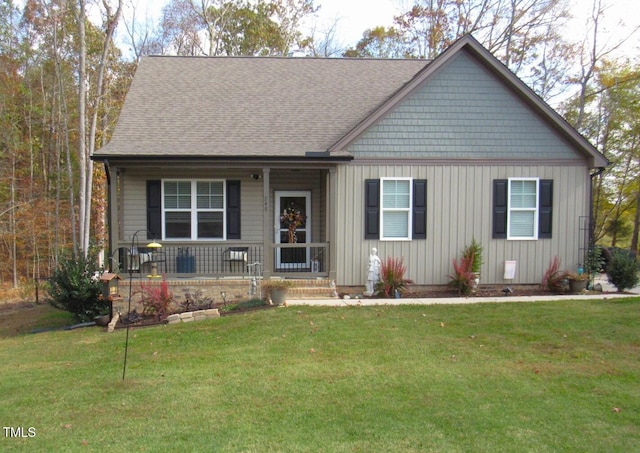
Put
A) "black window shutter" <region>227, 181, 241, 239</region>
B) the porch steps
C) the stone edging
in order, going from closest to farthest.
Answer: the stone edging < the porch steps < "black window shutter" <region>227, 181, 241, 239</region>

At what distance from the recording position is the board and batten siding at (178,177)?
11.4 metres

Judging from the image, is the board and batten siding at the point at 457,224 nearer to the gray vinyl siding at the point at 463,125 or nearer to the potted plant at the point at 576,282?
the gray vinyl siding at the point at 463,125

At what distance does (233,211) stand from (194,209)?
91 centimetres

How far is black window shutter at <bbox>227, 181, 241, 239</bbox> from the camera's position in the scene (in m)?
11.6

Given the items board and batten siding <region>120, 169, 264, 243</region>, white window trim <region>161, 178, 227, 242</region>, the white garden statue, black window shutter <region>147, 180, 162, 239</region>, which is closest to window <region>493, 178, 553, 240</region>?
the white garden statue

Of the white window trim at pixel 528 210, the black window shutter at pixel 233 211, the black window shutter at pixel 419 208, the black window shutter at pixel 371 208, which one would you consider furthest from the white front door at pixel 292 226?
the white window trim at pixel 528 210

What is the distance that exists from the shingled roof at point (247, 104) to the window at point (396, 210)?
170cm

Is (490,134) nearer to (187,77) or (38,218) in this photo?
(187,77)

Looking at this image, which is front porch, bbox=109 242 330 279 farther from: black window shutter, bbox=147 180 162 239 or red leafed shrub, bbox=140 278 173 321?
red leafed shrub, bbox=140 278 173 321

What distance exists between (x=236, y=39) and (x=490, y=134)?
70.5 feet

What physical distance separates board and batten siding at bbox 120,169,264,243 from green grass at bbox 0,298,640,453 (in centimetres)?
351

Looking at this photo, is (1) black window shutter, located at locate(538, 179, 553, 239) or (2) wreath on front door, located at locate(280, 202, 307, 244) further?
(2) wreath on front door, located at locate(280, 202, 307, 244)

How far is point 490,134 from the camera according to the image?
36.9 feet

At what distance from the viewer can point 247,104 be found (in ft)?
41.9
